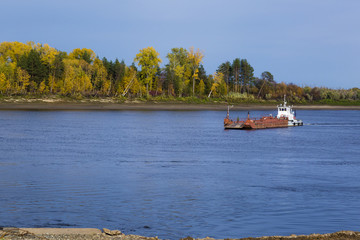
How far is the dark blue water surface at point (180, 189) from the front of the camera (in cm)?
1884

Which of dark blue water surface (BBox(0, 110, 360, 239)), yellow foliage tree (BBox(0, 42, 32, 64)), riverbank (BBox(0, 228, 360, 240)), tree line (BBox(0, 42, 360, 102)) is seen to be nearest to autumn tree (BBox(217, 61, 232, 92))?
tree line (BBox(0, 42, 360, 102))

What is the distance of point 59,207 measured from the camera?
20.9 meters

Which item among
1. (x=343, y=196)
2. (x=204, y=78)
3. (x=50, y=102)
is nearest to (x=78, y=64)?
(x=50, y=102)

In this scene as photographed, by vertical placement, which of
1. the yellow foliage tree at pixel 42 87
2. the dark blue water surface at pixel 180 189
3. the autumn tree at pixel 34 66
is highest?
the autumn tree at pixel 34 66

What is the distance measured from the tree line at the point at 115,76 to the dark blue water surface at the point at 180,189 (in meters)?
89.5

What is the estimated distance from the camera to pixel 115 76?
154 meters

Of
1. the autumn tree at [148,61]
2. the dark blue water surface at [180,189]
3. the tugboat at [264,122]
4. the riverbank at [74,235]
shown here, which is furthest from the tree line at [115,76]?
the riverbank at [74,235]

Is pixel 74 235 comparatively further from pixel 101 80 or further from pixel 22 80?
pixel 101 80

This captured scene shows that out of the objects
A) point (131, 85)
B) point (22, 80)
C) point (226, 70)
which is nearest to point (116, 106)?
point (131, 85)

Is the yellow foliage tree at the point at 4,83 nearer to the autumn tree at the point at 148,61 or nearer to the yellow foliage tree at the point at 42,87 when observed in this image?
the yellow foliage tree at the point at 42,87

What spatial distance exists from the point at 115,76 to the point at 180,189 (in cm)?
13120

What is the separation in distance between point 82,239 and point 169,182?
14167mm

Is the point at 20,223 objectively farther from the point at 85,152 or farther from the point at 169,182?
the point at 85,152

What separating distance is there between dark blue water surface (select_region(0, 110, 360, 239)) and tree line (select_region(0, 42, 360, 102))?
8951cm
